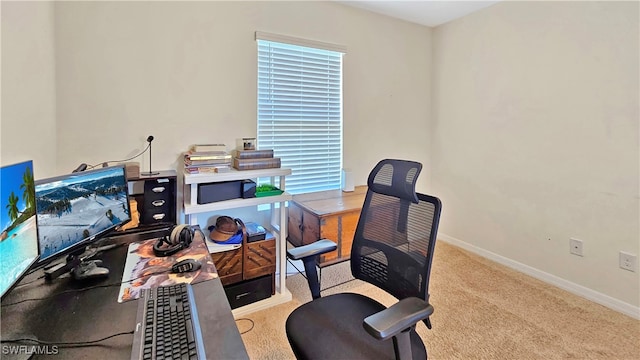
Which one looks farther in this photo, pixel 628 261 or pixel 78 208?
pixel 628 261

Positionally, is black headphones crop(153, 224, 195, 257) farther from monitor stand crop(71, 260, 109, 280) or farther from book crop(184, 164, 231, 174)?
book crop(184, 164, 231, 174)

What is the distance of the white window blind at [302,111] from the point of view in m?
2.54

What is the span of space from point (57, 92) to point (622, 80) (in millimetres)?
3757

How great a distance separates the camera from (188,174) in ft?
6.32

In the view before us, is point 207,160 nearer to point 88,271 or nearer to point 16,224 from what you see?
point 88,271

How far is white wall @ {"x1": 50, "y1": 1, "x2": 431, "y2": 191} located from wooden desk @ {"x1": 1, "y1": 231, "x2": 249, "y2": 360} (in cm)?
116

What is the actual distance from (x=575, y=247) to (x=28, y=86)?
12.3 feet

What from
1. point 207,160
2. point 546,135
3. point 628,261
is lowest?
point 628,261

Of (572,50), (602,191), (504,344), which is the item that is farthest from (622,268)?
(572,50)

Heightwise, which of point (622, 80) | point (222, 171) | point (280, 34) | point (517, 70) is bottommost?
point (222, 171)

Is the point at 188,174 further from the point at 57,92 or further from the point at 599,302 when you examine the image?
the point at 599,302

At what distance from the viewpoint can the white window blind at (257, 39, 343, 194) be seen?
254cm

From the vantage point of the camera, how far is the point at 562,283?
8.25ft

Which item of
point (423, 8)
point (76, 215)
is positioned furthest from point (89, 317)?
point (423, 8)
